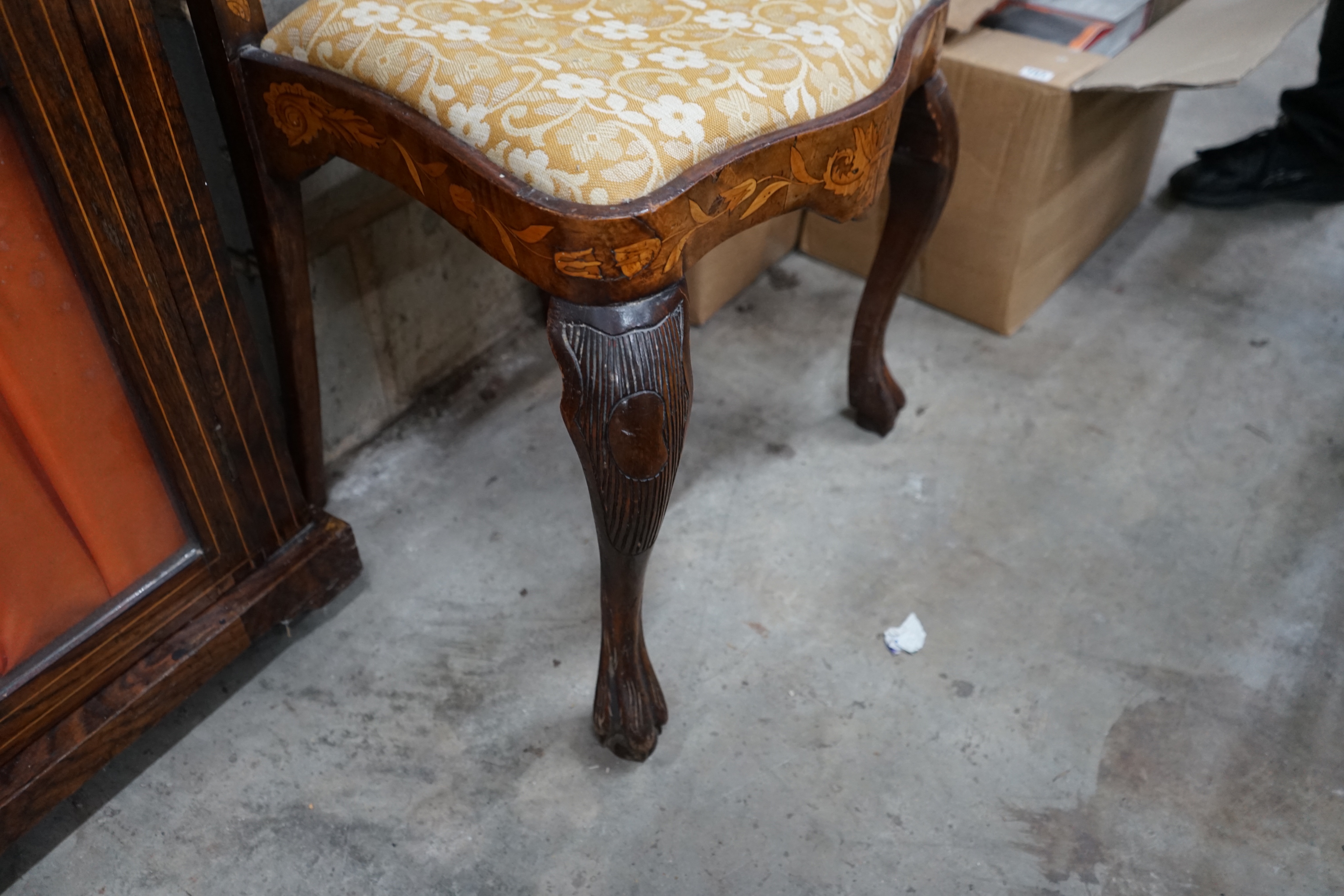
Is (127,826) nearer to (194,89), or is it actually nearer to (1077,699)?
(194,89)

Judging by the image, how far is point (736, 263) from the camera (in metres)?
1.42

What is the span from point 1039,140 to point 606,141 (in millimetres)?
796

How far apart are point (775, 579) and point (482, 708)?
340mm

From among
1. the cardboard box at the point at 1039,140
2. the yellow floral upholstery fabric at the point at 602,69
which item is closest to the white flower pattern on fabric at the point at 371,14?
the yellow floral upholstery fabric at the point at 602,69

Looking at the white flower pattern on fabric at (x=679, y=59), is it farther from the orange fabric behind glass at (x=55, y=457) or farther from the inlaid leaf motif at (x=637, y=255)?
the orange fabric behind glass at (x=55, y=457)

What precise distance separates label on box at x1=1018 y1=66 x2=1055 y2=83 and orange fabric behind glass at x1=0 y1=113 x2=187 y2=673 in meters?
1.04

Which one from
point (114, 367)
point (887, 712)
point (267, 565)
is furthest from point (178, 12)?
point (887, 712)

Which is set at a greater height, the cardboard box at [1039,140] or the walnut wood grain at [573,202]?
the walnut wood grain at [573,202]

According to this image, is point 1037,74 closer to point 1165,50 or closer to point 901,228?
point 1165,50

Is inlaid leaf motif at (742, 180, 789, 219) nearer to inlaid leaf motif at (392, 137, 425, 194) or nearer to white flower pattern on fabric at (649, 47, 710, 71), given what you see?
white flower pattern on fabric at (649, 47, 710, 71)

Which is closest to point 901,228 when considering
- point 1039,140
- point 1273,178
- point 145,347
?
point 1039,140

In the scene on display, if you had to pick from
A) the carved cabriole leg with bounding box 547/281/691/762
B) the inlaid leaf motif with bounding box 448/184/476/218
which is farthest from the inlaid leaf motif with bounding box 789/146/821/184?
the inlaid leaf motif with bounding box 448/184/476/218

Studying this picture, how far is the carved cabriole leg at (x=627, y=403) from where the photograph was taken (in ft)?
2.09

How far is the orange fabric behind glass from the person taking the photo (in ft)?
2.10
